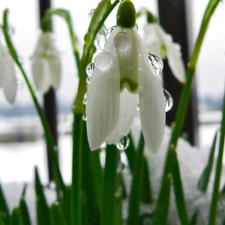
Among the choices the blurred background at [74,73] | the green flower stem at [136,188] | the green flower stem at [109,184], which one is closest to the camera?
the green flower stem at [109,184]

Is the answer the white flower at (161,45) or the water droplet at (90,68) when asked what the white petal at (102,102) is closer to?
the water droplet at (90,68)

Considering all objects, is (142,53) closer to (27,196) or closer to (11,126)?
(27,196)

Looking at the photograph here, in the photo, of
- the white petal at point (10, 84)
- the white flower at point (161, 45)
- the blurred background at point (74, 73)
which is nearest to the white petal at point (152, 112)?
the white petal at point (10, 84)

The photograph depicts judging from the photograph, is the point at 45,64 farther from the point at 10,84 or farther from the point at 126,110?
the point at 126,110

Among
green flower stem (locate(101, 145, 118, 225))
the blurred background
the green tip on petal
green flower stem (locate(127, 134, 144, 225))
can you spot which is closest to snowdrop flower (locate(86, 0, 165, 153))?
the green tip on petal

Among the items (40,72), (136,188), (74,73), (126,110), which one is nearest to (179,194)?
(136,188)

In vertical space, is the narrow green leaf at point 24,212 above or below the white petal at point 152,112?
below

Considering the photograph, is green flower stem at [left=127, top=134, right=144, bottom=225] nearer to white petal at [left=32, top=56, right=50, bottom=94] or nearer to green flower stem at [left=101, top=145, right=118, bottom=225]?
green flower stem at [left=101, top=145, right=118, bottom=225]
